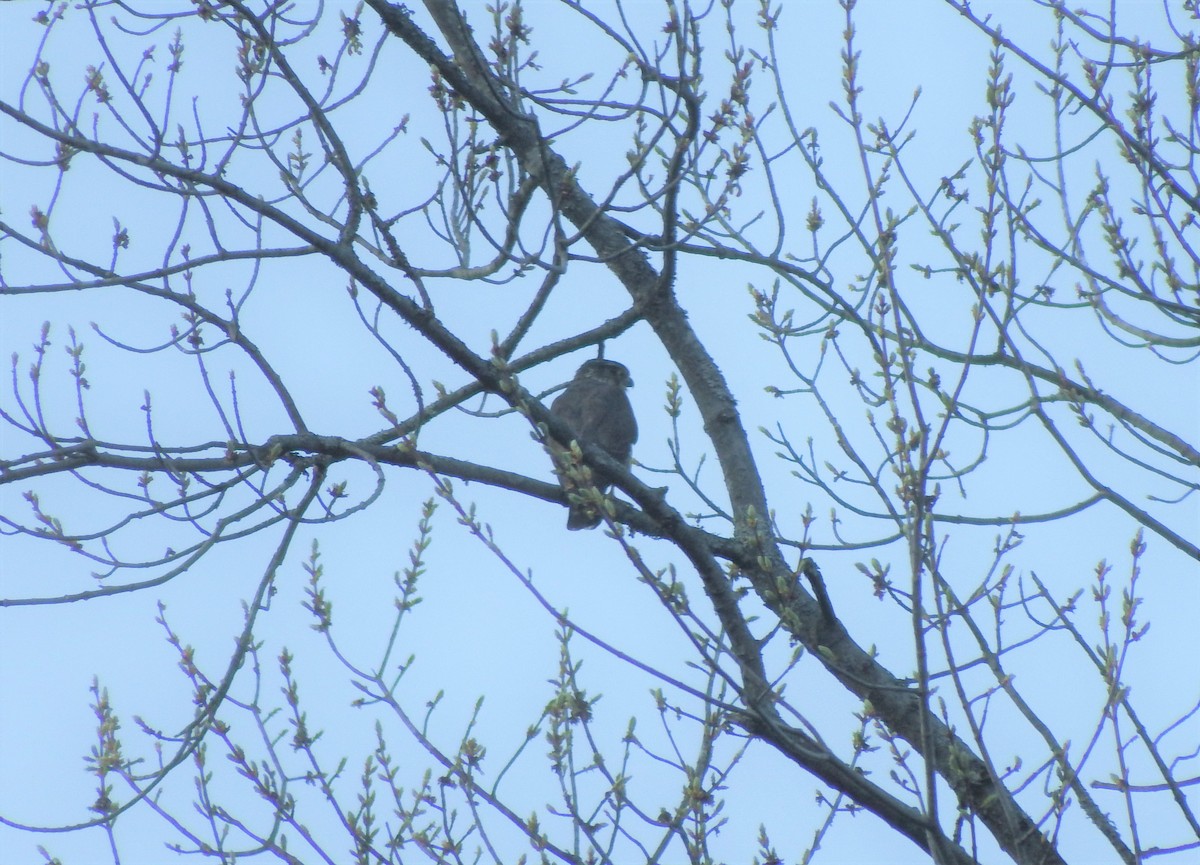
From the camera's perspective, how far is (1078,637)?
374 centimetres

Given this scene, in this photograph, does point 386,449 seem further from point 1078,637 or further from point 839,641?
point 1078,637

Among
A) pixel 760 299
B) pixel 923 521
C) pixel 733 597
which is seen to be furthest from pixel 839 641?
pixel 923 521

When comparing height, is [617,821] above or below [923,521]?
below

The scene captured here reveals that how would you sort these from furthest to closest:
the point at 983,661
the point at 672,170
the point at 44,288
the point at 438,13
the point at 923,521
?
the point at 438,13
the point at 672,170
the point at 44,288
the point at 983,661
the point at 923,521

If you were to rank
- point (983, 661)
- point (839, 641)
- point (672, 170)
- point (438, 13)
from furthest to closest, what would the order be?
point (438, 13) → point (839, 641) → point (672, 170) → point (983, 661)

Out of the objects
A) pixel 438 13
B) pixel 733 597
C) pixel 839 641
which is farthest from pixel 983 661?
pixel 438 13

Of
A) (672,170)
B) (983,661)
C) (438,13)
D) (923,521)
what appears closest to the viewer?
(923,521)

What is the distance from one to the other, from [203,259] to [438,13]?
188 cm

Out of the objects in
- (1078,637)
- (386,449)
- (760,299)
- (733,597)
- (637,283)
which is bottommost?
(1078,637)

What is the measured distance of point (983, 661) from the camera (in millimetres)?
3664

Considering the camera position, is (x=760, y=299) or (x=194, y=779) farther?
(x=760, y=299)

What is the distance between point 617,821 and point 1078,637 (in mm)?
1324

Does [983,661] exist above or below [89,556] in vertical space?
below

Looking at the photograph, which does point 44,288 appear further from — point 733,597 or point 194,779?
point 733,597
